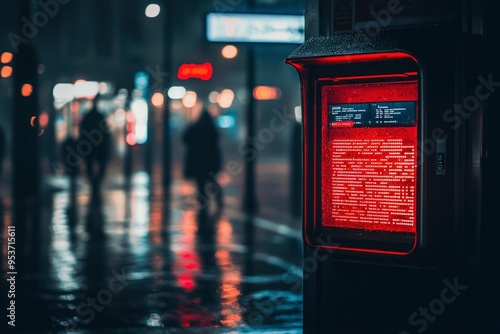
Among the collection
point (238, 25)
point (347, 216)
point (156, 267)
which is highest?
Answer: point (238, 25)

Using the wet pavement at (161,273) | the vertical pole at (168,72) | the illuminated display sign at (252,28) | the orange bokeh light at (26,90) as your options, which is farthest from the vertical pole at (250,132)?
the vertical pole at (168,72)

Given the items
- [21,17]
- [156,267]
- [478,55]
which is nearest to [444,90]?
[478,55]

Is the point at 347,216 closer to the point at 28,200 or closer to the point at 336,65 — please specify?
the point at 336,65

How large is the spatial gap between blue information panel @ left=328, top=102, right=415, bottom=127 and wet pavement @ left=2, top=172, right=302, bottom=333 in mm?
2256

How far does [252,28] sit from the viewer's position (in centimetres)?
1357

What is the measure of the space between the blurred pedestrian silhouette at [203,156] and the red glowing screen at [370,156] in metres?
13.0

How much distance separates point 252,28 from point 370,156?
299 inches

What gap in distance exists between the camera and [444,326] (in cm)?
602

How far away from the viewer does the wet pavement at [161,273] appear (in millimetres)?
8328

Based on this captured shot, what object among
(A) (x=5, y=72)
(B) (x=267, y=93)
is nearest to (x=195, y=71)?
(A) (x=5, y=72)

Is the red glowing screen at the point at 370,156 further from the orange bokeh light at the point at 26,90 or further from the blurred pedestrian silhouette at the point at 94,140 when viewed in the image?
the blurred pedestrian silhouette at the point at 94,140

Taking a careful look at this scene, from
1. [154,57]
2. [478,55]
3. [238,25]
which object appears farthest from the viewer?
[154,57]

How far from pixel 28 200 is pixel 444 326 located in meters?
15.2

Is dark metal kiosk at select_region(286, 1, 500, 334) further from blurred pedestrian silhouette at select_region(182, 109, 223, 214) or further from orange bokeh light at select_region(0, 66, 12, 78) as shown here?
orange bokeh light at select_region(0, 66, 12, 78)
